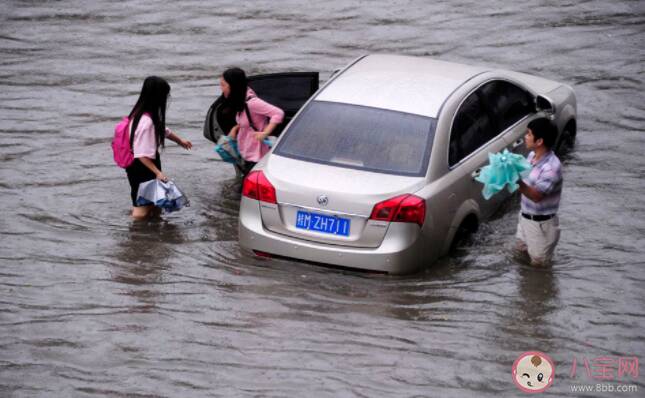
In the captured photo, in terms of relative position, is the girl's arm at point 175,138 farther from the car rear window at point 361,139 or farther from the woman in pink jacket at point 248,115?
the car rear window at point 361,139

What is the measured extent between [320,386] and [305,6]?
40.6 feet

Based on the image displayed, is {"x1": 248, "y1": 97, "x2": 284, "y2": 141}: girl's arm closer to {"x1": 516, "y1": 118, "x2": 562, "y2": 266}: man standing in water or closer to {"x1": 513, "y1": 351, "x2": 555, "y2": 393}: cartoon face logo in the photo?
{"x1": 516, "y1": 118, "x2": 562, "y2": 266}: man standing in water

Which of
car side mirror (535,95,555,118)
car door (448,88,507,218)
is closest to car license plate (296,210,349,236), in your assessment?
car door (448,88,507,218)

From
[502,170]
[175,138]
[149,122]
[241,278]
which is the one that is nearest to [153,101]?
[149,122]

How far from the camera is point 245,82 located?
1021 cm

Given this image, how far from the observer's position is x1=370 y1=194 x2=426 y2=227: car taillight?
8.47 meters

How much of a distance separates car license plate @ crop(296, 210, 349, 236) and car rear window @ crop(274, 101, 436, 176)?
1.92 ft

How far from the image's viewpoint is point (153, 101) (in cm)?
960

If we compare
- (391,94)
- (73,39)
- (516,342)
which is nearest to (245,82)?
(391,94)

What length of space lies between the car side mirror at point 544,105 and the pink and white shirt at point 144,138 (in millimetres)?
4074

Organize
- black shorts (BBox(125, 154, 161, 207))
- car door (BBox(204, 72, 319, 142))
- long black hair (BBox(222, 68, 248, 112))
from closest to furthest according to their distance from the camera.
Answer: black shorts (BBox(125, 154, 161, 207))
long black hair (BBox(222, 68, 248, 112))
car door (BBox(204, 72, 319, 142))

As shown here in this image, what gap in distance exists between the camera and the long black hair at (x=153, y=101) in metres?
9.56

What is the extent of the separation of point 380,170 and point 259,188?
3.44 ft

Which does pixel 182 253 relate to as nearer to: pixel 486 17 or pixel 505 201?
pixel 505 201
